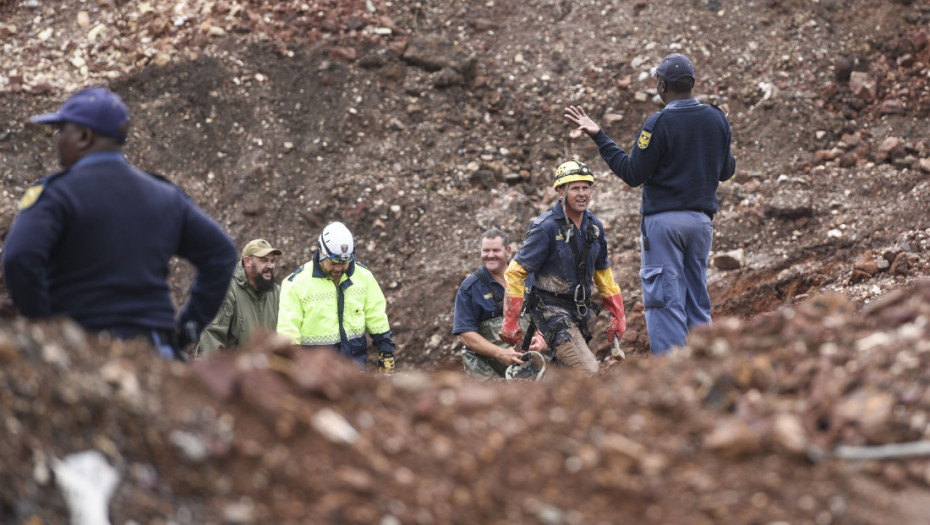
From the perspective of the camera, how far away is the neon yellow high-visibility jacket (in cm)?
862

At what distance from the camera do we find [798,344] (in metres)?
4.51

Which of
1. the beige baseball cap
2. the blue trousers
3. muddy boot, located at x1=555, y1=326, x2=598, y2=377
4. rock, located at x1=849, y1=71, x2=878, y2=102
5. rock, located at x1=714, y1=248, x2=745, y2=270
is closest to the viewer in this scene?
the blue trousers

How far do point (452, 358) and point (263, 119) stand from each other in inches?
205

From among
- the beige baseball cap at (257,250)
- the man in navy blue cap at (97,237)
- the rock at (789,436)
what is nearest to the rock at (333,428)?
the man in navy blue cap at (97,237)

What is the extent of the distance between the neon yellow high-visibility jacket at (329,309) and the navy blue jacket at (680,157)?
8.84 ft

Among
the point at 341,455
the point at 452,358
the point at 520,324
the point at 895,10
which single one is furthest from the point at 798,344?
the point at 895,10

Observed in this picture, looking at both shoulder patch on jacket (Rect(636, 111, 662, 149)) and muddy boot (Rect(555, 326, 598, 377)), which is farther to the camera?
muddy boot (Rect(555, 326, 598, 377))

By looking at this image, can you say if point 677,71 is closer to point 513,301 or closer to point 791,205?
point 513,301

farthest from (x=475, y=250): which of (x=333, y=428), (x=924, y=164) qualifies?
(x=333, y=428)

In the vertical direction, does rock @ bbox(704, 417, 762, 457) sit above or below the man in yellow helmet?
above

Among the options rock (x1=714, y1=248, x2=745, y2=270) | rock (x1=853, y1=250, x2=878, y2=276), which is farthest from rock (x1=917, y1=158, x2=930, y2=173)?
rock (x1=714, y1=248, x2=745, y2=270)

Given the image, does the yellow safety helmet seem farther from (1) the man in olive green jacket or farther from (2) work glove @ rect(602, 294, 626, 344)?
(1) the man in olive green jacket

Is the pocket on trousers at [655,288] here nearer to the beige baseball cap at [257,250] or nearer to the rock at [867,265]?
the beige baseball cap at [257,250]

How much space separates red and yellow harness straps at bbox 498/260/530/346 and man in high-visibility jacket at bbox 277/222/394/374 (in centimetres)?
153
